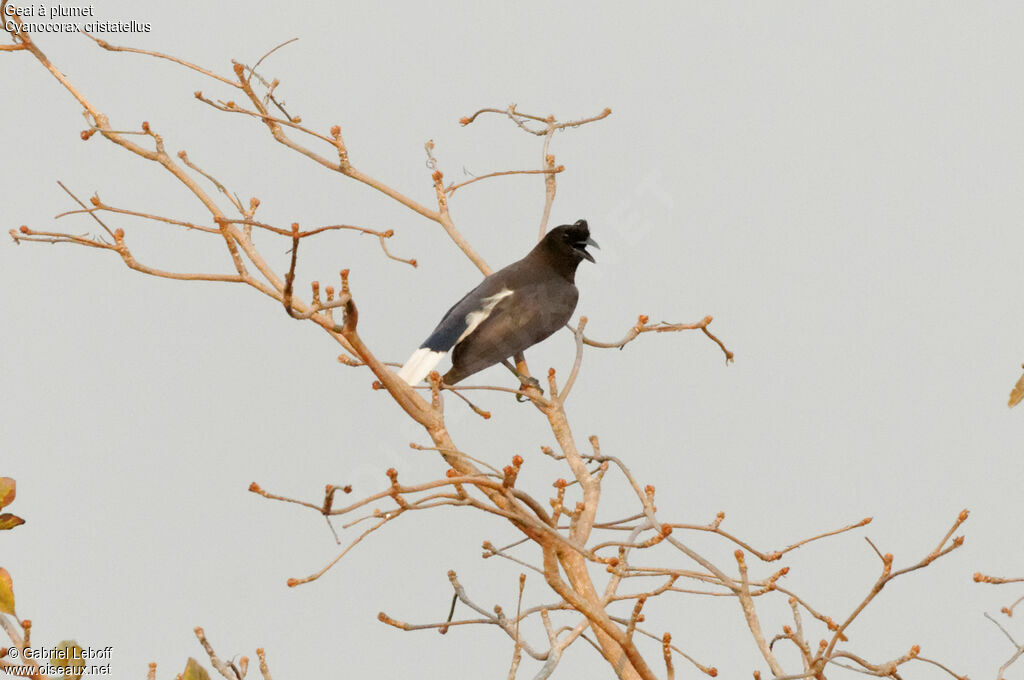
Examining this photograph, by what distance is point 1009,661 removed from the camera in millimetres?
2090

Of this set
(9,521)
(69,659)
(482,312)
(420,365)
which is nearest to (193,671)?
(69,659)

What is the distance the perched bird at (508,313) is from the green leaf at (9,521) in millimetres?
917

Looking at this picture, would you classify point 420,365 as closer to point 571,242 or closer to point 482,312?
point 482,312

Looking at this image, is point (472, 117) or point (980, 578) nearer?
point (980, 578)

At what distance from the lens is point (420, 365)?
2.57m

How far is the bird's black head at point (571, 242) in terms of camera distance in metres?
2.98

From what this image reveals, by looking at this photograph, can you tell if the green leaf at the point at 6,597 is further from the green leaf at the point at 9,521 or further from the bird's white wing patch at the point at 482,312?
the bird's white wing patch at the point at 482,312

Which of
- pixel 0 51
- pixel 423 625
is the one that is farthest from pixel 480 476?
pixel 0 51

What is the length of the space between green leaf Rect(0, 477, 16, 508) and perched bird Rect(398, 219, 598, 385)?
0.91m

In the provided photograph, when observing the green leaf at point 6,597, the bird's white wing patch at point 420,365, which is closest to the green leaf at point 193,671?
the green leaf at point 6,597

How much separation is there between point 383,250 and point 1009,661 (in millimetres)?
1396

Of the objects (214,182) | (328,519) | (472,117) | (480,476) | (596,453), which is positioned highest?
(472,117)

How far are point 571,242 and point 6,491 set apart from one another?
1554mm

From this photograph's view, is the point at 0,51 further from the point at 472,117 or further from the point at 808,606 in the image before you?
the point at 808,606
